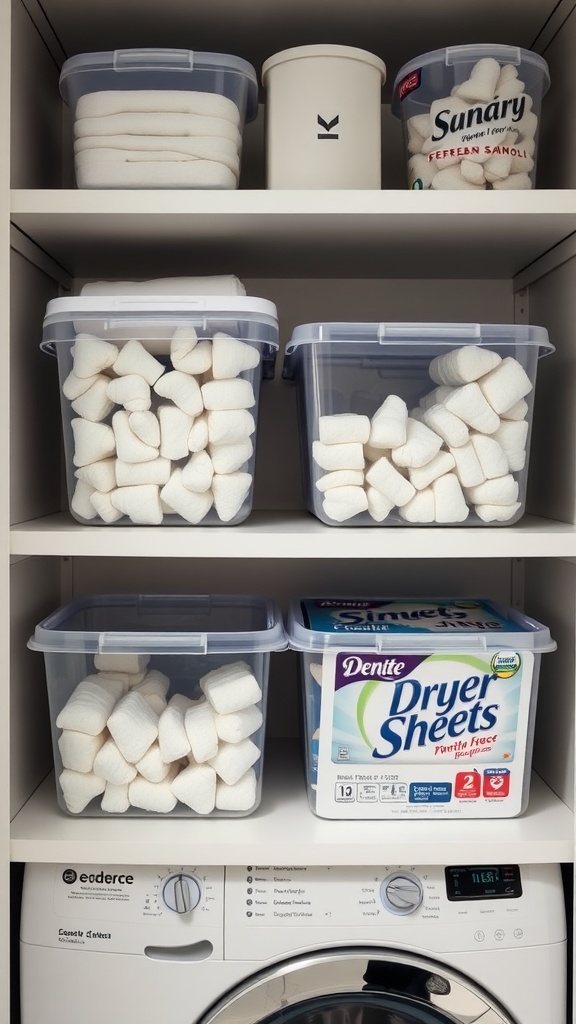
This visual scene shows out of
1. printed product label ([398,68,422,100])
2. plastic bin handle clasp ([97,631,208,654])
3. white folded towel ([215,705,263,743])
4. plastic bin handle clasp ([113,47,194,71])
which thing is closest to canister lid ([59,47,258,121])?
plastic bin handle clasp ([113,47,194,71])

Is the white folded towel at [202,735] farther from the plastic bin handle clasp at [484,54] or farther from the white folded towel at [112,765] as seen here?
the plastic bin handle clasp at [484,54]

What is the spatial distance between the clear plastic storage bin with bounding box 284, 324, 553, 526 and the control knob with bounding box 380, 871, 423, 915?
471 mm

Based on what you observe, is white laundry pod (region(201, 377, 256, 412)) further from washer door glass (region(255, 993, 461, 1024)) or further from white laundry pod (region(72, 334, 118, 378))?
washer door glass (region(255, 993, 461, 1024))

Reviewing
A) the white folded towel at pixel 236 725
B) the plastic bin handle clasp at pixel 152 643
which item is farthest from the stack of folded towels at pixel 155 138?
the white folded towel at pixel 236 725

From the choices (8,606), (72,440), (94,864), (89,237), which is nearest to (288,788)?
(94,864)

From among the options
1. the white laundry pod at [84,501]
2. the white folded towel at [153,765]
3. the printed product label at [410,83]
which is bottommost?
the white folded towel at [153,765]

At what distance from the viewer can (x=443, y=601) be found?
4.44ft

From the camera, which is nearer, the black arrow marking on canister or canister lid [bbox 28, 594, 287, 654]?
the black arrow marking on canister

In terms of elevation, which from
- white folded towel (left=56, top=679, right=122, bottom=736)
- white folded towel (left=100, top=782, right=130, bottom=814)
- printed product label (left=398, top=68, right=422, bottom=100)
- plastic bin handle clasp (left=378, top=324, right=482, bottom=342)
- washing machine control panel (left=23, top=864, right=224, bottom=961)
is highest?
printed product label (left=398, top=68, right=422, bottom=100)

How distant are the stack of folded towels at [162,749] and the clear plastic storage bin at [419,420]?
0.96 ft

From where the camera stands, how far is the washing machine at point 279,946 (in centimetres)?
110

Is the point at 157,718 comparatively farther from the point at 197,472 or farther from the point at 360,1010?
the point at 360,1010

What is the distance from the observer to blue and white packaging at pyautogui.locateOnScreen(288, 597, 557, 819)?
1.13 m

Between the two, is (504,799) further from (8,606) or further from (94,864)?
(8,606)
